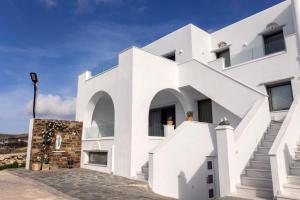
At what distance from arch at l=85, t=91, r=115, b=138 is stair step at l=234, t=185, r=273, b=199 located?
7.43m

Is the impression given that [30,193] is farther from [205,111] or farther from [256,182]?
[205,111]

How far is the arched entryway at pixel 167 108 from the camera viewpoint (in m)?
14.0

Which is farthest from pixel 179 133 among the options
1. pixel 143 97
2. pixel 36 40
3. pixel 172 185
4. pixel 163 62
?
pixel 36 40

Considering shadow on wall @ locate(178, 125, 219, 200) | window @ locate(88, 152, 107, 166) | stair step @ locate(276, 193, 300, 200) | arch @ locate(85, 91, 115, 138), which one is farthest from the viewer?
arch @ locate(85, 91, 115, 138)

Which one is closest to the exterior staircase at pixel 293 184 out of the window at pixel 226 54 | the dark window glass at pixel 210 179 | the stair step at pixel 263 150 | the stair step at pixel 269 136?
the stair step at pixel 263 150

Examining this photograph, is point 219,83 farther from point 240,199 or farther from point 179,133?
point 240,199

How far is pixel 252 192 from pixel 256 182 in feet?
1.26

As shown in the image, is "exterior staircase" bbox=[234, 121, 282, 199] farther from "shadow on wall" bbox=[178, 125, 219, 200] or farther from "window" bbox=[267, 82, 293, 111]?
"window" bbox=[267, 82, 293, 111]

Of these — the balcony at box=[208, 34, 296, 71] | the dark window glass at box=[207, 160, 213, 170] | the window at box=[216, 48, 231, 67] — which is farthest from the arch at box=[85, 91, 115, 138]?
the window at box=[216, 48, 231, 67]

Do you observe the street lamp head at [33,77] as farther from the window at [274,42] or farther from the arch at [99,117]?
the window at [274,42]

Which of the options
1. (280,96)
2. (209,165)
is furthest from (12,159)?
(280,96)

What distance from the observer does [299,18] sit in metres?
10.6

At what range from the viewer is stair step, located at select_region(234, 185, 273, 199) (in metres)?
5.63

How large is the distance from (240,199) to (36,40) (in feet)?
45.6
